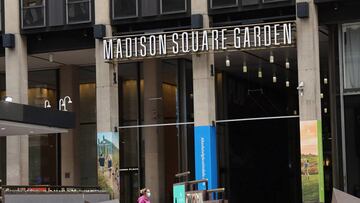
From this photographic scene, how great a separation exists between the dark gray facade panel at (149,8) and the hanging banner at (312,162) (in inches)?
337

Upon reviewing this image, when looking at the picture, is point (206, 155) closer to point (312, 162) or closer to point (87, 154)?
point (312, 162)

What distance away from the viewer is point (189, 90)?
122ft

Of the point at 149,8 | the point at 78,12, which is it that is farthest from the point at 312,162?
the point at 78,12

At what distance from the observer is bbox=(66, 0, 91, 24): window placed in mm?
33656

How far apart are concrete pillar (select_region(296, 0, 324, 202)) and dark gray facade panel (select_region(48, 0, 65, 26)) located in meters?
11.4

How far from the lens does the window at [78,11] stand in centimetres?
3366

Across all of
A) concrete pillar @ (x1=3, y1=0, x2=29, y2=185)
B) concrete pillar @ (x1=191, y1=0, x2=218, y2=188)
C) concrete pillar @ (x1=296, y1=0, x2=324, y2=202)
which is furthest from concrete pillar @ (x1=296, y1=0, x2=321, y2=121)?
concrete pillar @ (x1=3, y1=0, x2=29, y2=185)

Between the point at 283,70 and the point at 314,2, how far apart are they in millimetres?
10208

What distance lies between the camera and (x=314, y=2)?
30.0 metres

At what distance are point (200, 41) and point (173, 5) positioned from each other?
224 cm

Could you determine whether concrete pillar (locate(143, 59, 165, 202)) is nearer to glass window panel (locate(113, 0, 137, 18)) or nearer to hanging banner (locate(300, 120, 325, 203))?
glass window panel (locate(113, 0, 137, 18))

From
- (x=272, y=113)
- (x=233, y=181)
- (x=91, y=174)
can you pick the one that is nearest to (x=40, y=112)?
(x=91, y=174)

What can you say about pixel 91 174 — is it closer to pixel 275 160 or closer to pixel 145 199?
pixel 275 160

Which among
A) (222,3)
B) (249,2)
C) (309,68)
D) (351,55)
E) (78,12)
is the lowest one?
(309,68)
